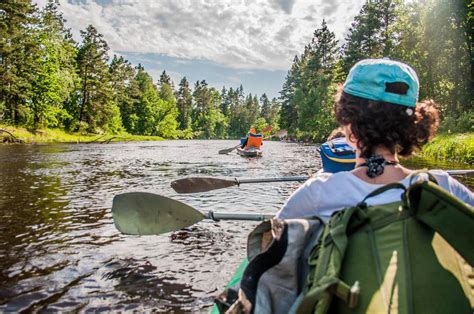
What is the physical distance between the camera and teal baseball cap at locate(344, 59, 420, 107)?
1.74 metres

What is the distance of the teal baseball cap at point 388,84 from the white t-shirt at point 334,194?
1.34 feet

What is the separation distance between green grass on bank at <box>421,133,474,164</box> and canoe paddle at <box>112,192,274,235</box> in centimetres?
1516

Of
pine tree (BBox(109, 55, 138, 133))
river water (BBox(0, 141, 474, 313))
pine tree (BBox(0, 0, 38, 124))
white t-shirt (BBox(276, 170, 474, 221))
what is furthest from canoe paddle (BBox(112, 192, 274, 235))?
pine tree (BBox(109, 55, 138, 133))

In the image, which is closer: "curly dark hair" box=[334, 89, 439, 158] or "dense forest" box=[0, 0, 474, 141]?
"curly dark hair" box=[334, 89, 439, 158]

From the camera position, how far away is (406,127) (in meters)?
1.83

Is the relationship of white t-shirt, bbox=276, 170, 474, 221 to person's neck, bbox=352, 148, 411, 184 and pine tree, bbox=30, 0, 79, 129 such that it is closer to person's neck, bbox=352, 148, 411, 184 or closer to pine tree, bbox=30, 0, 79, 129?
person's neck, bbox=352, 148, 411, 184

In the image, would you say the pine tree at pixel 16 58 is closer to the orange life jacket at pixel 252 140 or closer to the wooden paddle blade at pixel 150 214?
the orange life jacket at pixel 252 140

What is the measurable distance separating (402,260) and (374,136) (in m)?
0.74

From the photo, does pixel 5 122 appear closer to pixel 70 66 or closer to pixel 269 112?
pixel 70 66

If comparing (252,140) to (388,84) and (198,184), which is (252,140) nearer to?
(198,184)

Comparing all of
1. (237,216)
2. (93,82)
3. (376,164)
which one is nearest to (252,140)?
(237,216)

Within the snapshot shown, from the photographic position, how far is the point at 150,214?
166 inches

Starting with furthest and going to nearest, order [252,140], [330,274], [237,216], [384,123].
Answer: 1. [252,140]
2. [237,216]
3. [384,123]
4. [330,274]

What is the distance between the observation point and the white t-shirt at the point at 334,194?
1.60 meters
